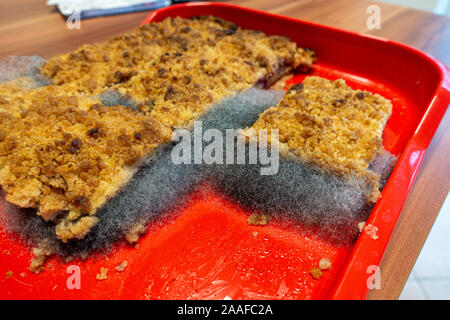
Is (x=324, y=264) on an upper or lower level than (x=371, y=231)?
lower

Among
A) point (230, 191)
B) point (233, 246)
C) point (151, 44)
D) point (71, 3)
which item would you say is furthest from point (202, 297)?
point (71, 3)

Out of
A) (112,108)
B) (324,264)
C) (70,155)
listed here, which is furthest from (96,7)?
(324,264)

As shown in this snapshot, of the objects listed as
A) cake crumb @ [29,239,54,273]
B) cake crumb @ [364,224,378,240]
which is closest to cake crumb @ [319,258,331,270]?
cake crumb @ [364,224,378,240]

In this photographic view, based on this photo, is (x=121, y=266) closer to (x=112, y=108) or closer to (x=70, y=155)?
(x=70, y=155)

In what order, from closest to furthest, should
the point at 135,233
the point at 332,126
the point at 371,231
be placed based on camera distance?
1. the point at 371,231
2. the point at 135,233
3. the point at 332,126

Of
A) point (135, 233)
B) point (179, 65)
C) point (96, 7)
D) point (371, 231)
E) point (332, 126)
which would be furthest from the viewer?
point (96, 7)

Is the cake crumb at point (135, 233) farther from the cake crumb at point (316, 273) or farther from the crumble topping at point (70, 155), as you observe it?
the cake crumb at point (316, 273)
